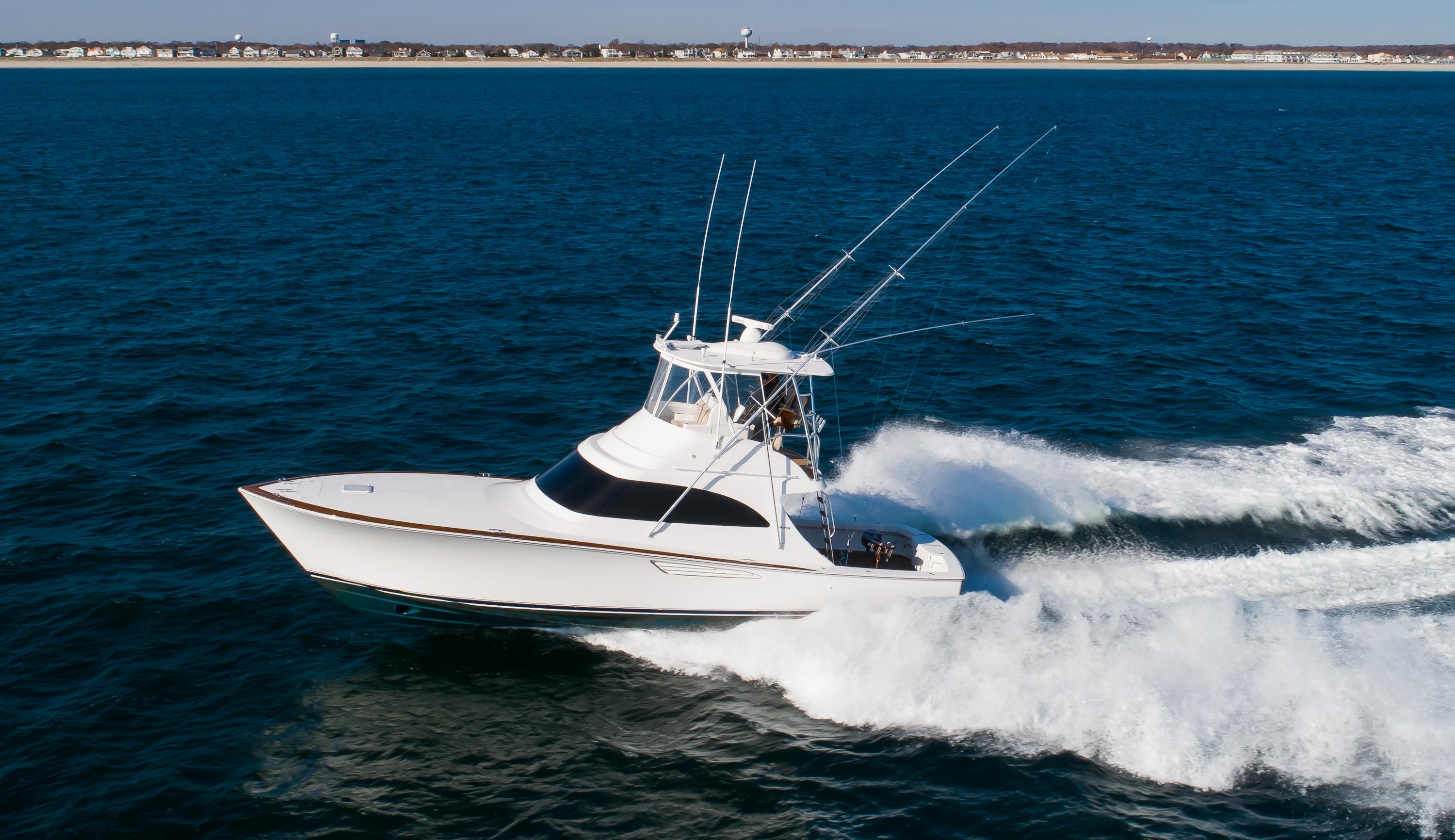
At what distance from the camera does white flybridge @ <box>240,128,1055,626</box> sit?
573 inches

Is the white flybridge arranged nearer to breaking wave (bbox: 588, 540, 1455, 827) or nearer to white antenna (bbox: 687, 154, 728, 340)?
breaking wave (bbox: 588, 540, 1455, 827)

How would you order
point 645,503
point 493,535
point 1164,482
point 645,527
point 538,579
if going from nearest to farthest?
point 493,535 < point 538,579 < point 645,527 < point 645,503 < point 1164,482

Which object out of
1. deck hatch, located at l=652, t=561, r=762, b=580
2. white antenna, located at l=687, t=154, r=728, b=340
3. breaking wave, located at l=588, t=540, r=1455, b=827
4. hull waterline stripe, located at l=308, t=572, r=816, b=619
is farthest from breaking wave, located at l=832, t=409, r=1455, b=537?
white antenna, located at l=687, t=154, r=728, b=340

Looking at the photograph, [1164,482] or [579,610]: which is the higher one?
[1164,482]

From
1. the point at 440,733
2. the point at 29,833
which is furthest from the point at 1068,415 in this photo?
the point at 29,833

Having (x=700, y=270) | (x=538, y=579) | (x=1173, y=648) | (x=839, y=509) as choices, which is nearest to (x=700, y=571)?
(x=538, y=579)

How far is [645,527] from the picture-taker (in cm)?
1495

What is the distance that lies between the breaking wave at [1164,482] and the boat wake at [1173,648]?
0.23ft

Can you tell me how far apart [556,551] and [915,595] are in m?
5.17

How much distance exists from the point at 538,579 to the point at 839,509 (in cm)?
559

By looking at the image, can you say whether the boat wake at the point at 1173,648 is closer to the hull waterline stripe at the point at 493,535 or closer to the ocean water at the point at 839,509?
the ocean water at the point at 839,509

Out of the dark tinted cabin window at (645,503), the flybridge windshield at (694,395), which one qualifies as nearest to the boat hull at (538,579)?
the dark tinted cabin window at (645,503)

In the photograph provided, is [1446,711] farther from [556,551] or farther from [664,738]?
[556,551]

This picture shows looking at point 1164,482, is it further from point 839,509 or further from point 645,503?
point 645,503
